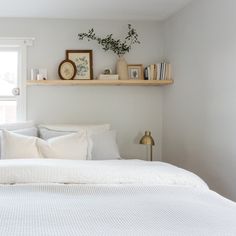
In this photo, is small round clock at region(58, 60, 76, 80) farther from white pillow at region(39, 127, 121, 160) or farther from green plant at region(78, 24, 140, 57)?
white pillow at region(39, 127, 121, 160)

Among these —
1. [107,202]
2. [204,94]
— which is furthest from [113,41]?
[107,202]

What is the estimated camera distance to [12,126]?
12.5 ft

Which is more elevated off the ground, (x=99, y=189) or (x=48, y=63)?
(x=48, y=63)

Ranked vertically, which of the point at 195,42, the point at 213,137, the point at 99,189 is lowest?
the point at 99,189

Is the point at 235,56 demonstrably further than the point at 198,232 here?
Yes

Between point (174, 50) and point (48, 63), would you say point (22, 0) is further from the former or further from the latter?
point (174, 50)

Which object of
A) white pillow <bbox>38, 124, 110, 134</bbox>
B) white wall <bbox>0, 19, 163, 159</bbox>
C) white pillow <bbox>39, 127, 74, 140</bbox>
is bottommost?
white pillow <bbox>39, 127, 74, 140</bbox>

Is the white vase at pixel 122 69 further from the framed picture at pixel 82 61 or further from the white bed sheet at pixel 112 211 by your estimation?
the white bed sheet at pixel 112 211

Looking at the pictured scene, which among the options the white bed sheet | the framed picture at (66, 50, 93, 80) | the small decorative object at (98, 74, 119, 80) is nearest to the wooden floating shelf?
the small decorative object at (98, 74, 119, 80)

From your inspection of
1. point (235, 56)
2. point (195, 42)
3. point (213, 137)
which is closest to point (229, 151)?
point (213, 137)

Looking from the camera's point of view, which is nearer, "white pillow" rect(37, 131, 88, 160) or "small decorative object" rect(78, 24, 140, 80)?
"white pillow" rect(37, 131, 88, 160)

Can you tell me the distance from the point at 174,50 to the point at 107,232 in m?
2.89

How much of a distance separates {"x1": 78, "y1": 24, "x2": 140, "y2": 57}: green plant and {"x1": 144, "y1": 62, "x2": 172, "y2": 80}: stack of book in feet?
1.11

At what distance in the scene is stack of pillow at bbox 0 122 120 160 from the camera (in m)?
3.35
